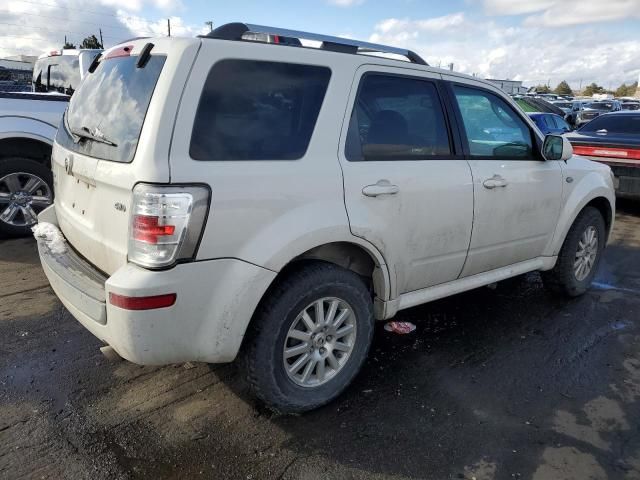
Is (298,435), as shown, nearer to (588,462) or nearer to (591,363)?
(588,462)

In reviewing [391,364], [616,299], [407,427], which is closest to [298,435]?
[407,427]

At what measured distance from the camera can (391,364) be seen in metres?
3.54

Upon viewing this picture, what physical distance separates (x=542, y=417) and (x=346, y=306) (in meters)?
1.28

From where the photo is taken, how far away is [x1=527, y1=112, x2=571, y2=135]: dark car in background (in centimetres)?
1255

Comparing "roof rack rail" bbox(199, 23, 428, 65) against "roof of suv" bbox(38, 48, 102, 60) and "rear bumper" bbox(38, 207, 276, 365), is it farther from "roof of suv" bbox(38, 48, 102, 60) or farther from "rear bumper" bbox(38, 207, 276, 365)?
"roof of suv" bbox(38, 48, 102, 60)

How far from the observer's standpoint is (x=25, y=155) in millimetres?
5836

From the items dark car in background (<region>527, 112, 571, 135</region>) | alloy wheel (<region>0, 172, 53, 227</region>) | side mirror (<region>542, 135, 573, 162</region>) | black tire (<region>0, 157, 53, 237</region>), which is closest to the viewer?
side mirror (<region>542, 135, 573, 162</region>)

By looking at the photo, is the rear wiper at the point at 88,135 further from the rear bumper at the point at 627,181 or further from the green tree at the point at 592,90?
the green tree at the point at 592,90

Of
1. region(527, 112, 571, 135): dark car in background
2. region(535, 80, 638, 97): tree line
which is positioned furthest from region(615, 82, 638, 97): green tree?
region(527, 112, 571, 135): dark car in background

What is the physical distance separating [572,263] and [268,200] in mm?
3236

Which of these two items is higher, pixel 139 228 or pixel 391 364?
pixel 139 228

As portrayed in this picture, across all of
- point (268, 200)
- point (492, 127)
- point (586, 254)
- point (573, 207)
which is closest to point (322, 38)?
point (268, 200)

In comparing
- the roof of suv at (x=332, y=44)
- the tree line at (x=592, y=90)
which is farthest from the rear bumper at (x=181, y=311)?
the tree line at (x=592, y=90)

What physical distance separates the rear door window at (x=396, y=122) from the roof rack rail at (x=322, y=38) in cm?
19
